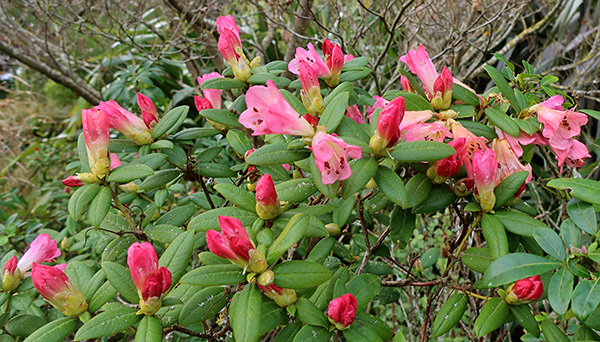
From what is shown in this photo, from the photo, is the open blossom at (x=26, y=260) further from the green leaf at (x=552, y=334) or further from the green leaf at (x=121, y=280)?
the green leaf at (x=552, y=334)

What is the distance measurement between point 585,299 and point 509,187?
0.22 metres

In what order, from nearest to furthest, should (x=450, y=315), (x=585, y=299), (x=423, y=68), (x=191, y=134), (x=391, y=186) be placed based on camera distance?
1. (x=585, y=299)
2. (x=391, y=186)
3. (x=450, y=315)
4. (x=423, y=68)
5. (x=191, y=134)

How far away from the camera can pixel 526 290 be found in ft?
2.25

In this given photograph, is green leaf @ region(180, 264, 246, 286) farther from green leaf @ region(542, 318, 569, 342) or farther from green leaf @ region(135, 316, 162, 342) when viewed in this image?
green leaf @ region(542, 318, 569, 342)

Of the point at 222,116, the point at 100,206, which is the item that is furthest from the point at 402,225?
the point at 100,206

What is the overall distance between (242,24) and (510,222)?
2940 mm

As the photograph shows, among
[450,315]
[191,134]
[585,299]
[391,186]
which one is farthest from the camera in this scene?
[191,134]

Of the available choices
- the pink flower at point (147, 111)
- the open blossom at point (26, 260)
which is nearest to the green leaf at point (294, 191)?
the pink flower at point (147, 111)

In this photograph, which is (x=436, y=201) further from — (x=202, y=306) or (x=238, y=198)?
(x=202, y=306)

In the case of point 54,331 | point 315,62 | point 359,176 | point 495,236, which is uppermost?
point 315,62

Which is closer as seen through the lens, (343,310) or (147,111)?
(343,310)

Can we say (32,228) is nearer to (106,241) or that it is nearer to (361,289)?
(106,241)

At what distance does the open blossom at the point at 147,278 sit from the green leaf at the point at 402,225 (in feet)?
1.53

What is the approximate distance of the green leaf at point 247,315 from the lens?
0.60 meters
